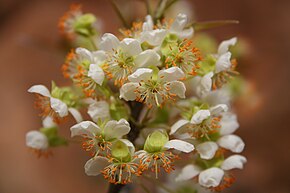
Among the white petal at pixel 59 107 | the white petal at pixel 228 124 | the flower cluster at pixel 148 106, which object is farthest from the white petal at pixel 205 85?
the white petal at pixel 59 107

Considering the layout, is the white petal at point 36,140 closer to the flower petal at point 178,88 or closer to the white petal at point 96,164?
the white petal at point 96,164

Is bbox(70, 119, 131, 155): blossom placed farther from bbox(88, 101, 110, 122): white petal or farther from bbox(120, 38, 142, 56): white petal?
bbox(120, 38, 142, 56): white petal

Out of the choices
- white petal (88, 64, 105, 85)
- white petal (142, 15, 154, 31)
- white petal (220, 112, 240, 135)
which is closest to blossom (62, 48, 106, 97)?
white petal (88, 64, 105, 85)

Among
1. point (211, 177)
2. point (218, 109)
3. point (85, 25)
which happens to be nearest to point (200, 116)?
point (218, 109)

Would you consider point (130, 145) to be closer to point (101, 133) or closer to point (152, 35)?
point (101, 133)

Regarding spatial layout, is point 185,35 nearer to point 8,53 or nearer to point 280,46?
point 280,46
